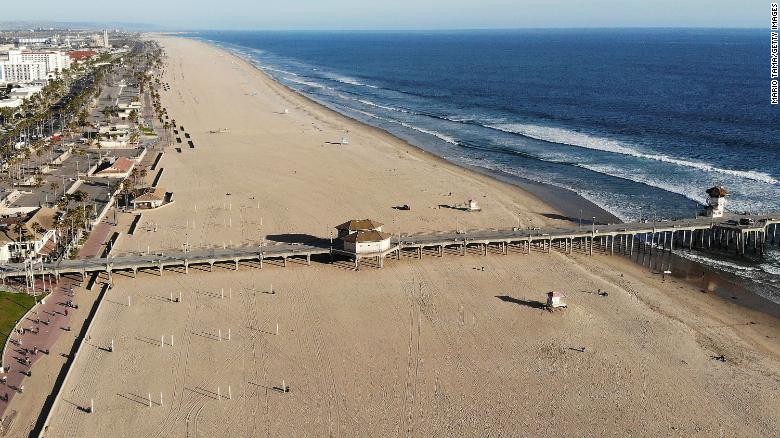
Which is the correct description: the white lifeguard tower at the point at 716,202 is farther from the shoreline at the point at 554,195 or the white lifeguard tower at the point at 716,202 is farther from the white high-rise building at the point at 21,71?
the white high-rise building at the point at 21,71

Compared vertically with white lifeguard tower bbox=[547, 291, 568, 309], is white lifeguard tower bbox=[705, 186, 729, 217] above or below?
above

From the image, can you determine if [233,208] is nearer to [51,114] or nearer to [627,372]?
[627,372]

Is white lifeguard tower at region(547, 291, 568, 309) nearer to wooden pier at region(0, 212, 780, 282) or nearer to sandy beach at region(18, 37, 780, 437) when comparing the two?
sandy beach at region(18, 37, 780, 437)

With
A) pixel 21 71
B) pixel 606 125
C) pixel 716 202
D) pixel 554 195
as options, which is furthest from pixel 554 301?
pixel 21 71

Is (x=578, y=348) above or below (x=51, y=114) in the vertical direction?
below

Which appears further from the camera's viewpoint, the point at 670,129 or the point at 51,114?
the point at 51,114

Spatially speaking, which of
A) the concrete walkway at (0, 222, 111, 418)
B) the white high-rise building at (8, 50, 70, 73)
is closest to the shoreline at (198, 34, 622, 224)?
the concrete walkway at (0, 222, 111, 418)

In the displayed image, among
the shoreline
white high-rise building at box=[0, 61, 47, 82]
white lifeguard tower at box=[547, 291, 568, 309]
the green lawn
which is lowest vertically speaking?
the green lawn

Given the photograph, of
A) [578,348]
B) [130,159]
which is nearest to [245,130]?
[130,159]
